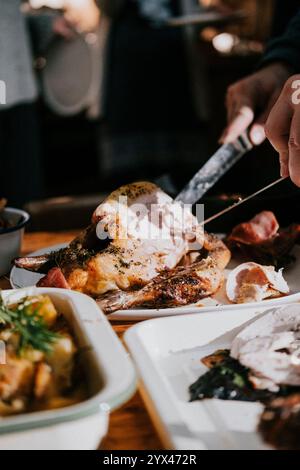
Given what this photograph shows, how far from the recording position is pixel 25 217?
149cm

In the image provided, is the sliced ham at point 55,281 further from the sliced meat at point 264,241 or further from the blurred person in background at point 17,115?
the blurred person in background at point 17,115

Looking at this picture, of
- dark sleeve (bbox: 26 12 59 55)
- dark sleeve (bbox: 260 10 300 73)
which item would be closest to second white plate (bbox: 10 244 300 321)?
dark sleeve (bbox: 260 10 300 73)

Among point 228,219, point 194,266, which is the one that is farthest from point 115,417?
point 228,219

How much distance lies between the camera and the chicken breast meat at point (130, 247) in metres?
1.24

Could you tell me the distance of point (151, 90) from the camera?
14.0 ft

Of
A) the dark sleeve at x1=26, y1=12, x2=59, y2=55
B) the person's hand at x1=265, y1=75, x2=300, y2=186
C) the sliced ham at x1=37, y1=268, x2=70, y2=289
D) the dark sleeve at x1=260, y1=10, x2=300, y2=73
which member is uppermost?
the dark sleeve at x1=26, y1=12, x2=59, y2=55

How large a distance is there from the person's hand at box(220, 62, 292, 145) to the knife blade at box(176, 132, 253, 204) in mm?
63

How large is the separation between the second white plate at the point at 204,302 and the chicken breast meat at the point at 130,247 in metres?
0.03

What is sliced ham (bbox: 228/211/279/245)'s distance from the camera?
1.44 meters

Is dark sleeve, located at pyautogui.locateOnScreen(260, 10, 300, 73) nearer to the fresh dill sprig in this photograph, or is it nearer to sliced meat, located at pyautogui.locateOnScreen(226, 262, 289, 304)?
sliced meat, located at pyautogui.locateOnScreen(226, 262, 289, 304)

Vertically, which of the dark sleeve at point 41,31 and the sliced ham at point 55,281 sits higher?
the dark sleeve at point 41,31

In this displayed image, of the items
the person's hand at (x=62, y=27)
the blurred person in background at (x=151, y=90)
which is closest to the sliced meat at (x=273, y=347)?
the person's hand at (x=62, y=27)

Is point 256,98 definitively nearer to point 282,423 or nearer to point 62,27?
point 282,423
